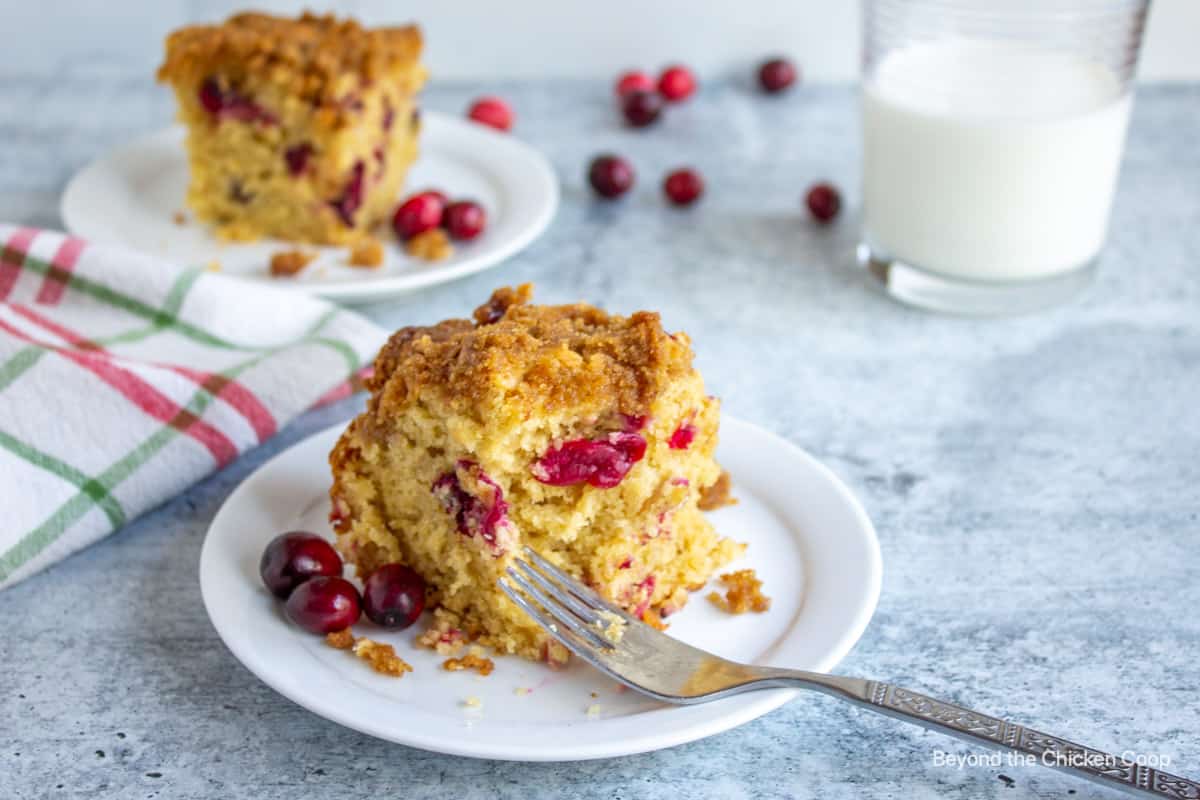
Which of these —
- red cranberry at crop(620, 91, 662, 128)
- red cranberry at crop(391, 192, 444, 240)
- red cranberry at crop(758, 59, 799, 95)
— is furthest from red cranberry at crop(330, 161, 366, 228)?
red cranberry at crop(758, 59, 799, 95)

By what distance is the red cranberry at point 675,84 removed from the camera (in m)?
4.96

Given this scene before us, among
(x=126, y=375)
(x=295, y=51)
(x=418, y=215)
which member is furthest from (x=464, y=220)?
(x=126, y=375)

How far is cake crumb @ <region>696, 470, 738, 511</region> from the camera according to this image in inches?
101

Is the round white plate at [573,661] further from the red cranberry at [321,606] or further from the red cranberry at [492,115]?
the red cranberry at [492,115]

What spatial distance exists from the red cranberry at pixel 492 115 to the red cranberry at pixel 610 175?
631mm

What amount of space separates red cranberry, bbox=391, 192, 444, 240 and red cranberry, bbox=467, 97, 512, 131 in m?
0.97

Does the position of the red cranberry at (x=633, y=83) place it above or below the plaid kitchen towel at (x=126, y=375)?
above

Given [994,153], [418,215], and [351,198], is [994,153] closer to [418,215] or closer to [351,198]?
[418,215]

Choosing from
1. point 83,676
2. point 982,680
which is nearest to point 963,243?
point 982,680

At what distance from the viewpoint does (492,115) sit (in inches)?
185

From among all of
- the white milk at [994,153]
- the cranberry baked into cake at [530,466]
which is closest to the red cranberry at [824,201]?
the white milk at [994,153]

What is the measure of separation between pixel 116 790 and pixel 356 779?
358 millimetres

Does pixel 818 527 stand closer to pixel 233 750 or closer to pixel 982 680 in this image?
pixel 982 680

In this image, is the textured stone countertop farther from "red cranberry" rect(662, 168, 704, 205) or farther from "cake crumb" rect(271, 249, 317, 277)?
"cake crumb" rect(271, 249, 317, 277)
